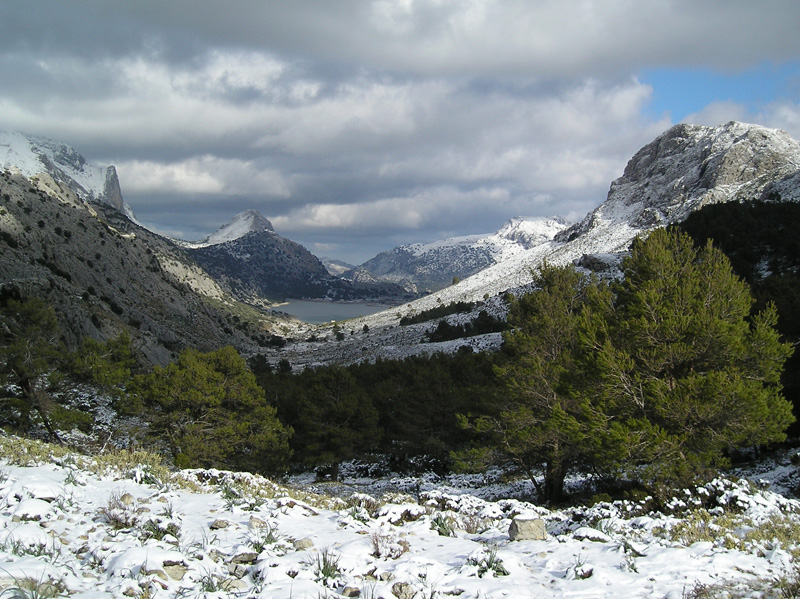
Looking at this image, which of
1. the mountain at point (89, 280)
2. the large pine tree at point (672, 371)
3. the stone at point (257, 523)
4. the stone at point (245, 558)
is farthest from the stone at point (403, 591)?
the mountain at point (89, 280)

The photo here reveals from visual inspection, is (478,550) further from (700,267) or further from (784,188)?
(784,188)

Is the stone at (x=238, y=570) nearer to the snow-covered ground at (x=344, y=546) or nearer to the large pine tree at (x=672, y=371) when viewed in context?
the snow-covered ground at (x=344, y=546)

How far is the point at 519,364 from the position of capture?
18.0 metres

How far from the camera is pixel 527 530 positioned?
8.23 meters

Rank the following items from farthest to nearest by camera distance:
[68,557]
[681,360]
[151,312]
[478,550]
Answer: [151,312], [681,360], [478,550], [68,557]

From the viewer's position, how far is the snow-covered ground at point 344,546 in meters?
5.57

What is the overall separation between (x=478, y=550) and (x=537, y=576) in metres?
1.20

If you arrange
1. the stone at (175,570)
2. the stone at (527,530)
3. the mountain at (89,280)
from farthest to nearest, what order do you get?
1. the mountain at (89,280)
2. the stone at (527,530)
3. the stone at (175,570)

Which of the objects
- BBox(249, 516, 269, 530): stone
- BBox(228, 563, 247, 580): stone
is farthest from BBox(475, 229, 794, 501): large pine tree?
BBox(228, 563, 247, 580): stone

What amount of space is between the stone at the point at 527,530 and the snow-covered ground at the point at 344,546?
0.41ft

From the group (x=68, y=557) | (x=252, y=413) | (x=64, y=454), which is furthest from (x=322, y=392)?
(x=68, y=557)

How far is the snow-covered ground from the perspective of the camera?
18.3 ft

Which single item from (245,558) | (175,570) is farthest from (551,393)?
(175,570)

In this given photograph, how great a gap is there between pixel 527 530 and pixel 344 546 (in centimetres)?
343
